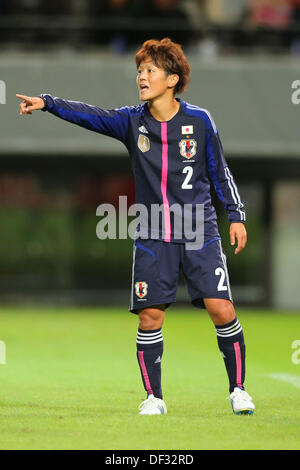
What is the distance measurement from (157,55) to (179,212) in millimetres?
1002

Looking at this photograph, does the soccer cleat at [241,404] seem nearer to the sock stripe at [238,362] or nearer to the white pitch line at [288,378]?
the sock stripe at [238,362]

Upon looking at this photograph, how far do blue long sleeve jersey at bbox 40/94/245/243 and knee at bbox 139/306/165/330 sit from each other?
0.45m

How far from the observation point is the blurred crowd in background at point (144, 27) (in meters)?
16.8

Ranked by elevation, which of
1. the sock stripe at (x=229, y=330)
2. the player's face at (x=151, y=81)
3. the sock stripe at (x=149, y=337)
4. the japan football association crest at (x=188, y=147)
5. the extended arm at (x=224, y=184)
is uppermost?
the player's face at (x=151, y=81)

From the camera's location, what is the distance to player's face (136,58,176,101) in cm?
642

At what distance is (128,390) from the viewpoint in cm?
778

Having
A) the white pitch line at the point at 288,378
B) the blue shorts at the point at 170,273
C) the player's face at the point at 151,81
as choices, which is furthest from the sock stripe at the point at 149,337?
the white pitch line at the point at 288,378

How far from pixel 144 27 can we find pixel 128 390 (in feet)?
33.4

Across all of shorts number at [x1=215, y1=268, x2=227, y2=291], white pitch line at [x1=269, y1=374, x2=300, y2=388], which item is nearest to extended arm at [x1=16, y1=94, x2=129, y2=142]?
shorts number at [x1=215, y1=268, x2=227, y2=291]

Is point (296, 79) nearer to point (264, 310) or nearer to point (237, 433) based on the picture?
point (264, 310)

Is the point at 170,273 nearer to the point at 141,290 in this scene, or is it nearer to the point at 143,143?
the point at 141,290

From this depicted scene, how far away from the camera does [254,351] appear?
11484mm

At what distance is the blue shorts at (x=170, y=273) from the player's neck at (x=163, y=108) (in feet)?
2.58

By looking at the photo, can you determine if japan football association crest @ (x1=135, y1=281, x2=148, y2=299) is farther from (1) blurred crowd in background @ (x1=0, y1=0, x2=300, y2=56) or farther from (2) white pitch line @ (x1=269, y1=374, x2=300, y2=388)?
(1) blurred crowd in background @ (x1=0, y1=0, x2=300, y2=56)
